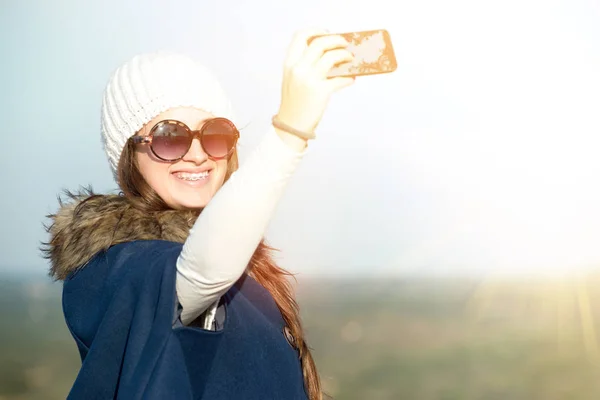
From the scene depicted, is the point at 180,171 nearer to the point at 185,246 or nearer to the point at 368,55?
the point at 185,246

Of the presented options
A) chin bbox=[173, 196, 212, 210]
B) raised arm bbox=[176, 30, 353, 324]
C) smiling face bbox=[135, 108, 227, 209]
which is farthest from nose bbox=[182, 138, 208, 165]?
raised arm bbox=[176, 30, 353, 324]

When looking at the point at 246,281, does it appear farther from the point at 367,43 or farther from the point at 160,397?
the point at 367,43

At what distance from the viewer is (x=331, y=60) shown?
1293 millimetres

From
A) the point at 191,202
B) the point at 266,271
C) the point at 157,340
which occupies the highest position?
the point at 191,202

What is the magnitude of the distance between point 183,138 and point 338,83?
25.3 inches

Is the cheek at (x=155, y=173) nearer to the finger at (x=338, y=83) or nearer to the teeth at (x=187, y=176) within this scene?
the teeth at (x=187, y=176)

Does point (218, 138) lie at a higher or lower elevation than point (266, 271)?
higher

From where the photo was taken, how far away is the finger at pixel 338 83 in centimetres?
130

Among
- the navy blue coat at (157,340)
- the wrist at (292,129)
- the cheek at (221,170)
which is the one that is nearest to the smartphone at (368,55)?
the wrist at (292,129)

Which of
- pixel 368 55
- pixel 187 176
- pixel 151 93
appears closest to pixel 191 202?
pixel 187 176

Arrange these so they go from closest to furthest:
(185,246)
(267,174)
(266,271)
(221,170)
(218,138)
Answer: (267,174) → (185,246) → (218,138) → (221,170) → (266,271)

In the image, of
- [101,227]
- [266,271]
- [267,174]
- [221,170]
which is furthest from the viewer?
[266,271]

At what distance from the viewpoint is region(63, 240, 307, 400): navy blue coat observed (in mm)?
1429

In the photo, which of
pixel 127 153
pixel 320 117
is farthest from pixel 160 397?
pixel 127 153
